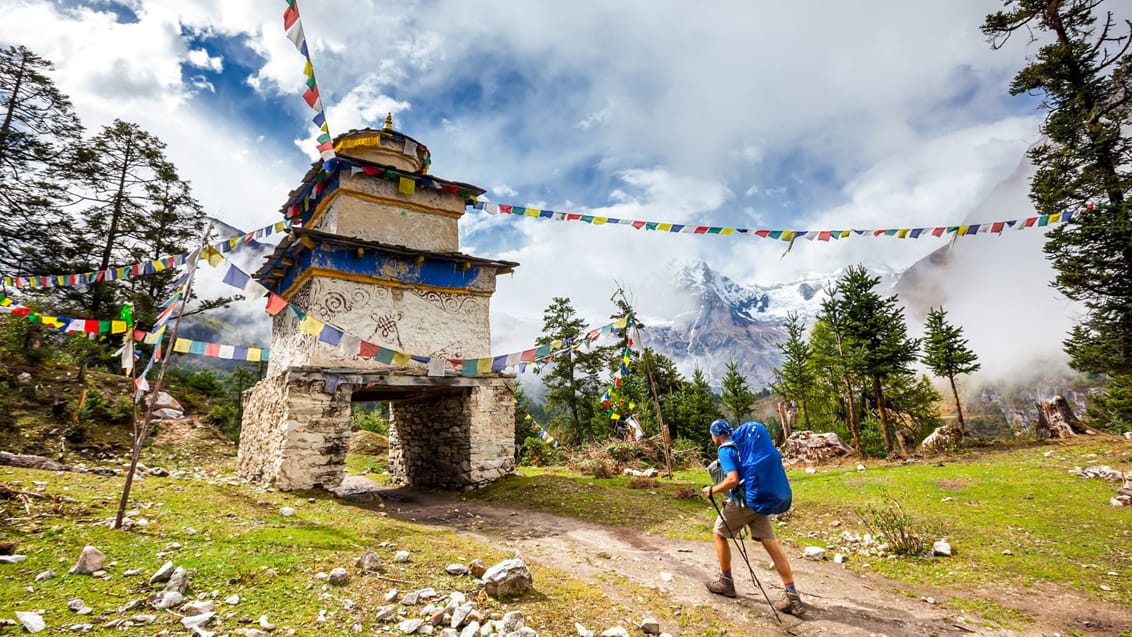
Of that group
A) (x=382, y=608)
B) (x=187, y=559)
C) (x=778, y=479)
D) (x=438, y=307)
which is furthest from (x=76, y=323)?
(x=778, y=479)

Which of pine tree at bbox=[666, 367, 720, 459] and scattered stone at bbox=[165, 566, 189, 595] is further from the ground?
pine tree at bbox=[666, 367, 720, 459]

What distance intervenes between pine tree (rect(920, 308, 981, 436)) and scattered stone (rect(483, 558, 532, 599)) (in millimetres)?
23710

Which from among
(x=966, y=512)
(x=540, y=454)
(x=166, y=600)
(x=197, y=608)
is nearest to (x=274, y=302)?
(x=166, y=600)

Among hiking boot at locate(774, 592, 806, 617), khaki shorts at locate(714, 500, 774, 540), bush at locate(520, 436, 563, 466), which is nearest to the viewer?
hiking boot at locate(774, 592, 806, 617)

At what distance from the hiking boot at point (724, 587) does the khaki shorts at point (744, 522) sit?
1.56 feet

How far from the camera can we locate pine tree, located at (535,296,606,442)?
33.8m

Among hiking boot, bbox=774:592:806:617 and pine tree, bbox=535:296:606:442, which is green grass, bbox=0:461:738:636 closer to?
hiking boot, bbox=774:592:806:617

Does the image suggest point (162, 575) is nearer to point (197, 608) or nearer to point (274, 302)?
point (197, 608)

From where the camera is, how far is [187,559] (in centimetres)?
507

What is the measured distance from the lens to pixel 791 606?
4883mm

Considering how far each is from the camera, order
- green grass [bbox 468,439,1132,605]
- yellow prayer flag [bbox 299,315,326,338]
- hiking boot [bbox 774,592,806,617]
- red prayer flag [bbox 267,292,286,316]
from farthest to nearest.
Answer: yellow prayer flag [bbox 299,315,326,338] < red prayer flag [bbox 267,292,286,316] < green grass [bbox 468,439,1132,605] < hiking boot [bbox 774,592,806,617]

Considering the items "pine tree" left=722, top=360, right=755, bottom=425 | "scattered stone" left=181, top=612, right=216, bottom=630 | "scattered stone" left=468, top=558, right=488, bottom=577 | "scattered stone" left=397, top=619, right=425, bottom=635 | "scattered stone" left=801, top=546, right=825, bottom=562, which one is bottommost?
"scattered stone" left=801, top=546, right=825, bottom=562

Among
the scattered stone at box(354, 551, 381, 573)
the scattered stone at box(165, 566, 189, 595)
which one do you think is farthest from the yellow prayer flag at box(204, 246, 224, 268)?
the scattered stone at box(354, 551, 381, 573)

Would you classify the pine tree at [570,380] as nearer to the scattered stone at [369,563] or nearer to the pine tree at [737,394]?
the pine tree at [737,394]
